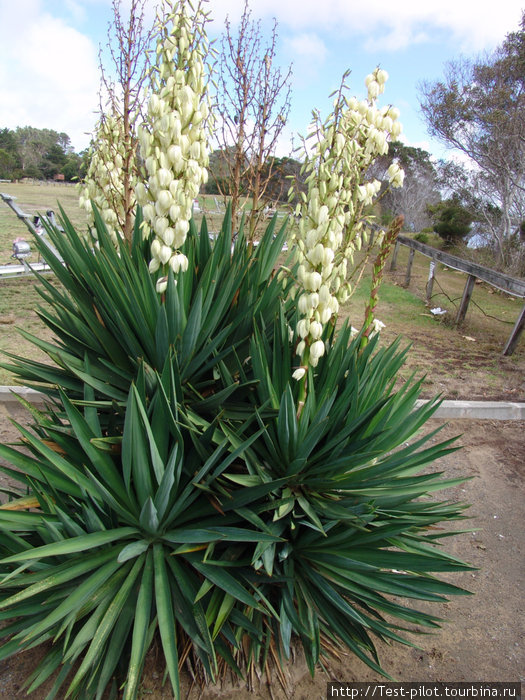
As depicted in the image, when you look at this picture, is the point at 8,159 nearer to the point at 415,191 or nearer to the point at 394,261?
the point at 415,191

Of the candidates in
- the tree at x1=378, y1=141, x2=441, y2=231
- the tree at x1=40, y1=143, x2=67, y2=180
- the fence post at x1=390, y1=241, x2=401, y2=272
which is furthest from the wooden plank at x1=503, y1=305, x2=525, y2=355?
the tree at x1=40, y1=143, x2=67, y2=180

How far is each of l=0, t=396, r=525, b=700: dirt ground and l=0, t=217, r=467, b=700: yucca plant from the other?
12 centimetres

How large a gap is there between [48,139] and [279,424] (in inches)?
3036

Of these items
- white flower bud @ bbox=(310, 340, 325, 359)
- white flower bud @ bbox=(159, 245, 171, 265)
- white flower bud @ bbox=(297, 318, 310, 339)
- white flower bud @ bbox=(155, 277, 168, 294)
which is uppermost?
white flower bud @ bbox=(159, 245, 171, 265)

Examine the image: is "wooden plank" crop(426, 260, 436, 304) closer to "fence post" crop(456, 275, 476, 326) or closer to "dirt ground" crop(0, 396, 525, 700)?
"fence post" crop(456, 275, 476, 326)

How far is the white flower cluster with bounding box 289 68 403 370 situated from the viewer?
1653mm

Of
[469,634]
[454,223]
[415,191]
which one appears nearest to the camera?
[469,634]

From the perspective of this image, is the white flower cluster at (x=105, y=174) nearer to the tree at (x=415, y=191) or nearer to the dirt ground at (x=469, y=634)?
the dirt ground at (x=469, y=634)

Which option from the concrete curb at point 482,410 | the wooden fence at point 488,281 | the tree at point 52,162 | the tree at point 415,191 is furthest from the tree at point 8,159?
the concrete curb at point 482,410

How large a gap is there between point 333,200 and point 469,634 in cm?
218

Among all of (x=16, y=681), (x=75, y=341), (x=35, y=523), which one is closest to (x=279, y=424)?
(x=35, y=523)

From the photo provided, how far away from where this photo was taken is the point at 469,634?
7.62 feet

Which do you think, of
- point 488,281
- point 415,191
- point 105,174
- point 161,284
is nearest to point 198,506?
point 161,284

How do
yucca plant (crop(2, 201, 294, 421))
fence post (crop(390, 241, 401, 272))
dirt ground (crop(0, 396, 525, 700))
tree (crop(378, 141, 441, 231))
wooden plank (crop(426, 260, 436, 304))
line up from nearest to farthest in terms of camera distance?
dirt ground (crop(0, 396, 525, 700)), yucca plant (crop(2, 201, 294, 421)), wooden plank (crop(426, 260, 436, 304)), fence post (crop(390, 241, 401, 272)), tree (crop(378, 141, 441, 231))
